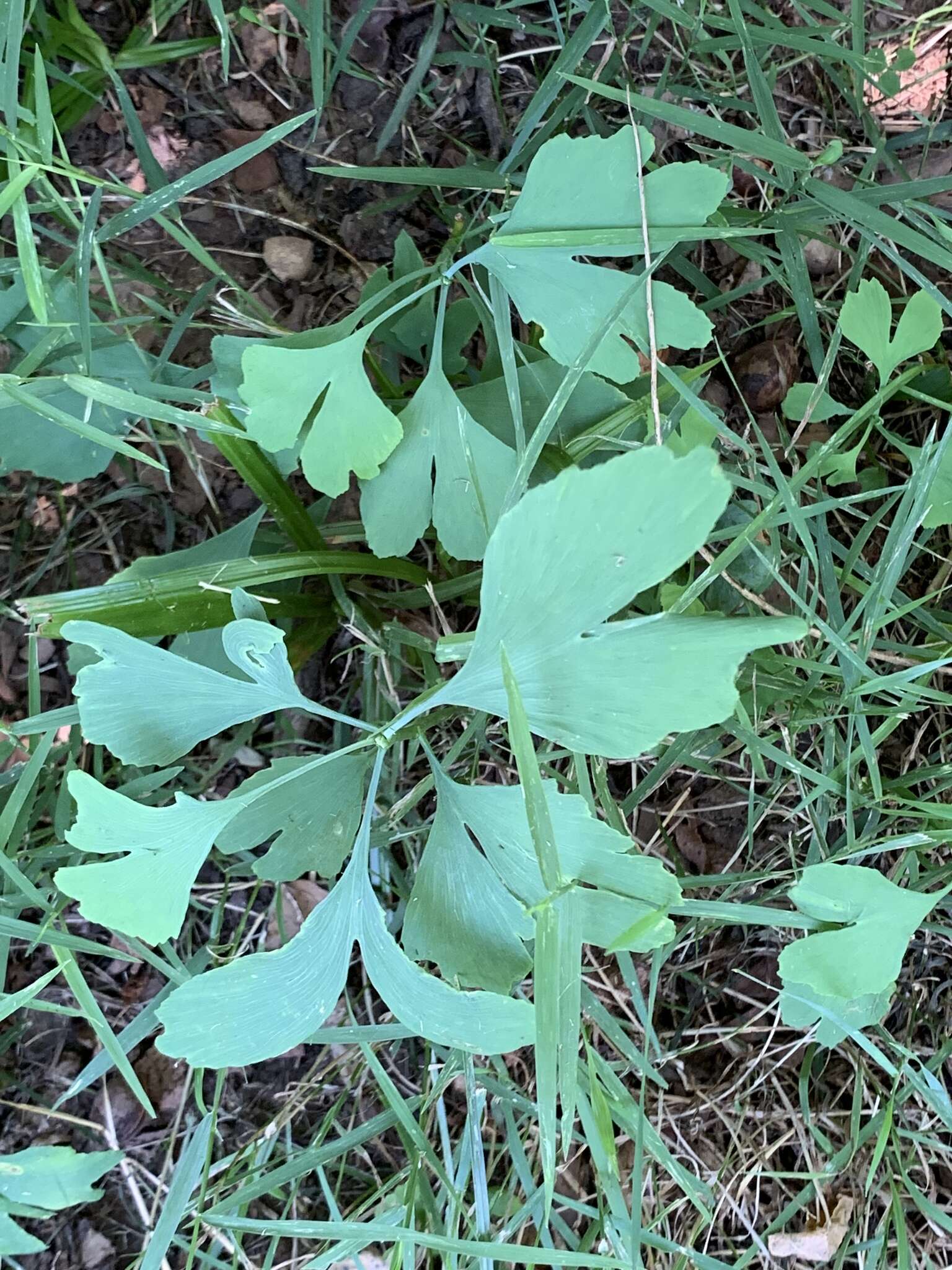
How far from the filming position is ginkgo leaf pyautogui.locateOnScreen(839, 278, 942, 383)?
95 cm

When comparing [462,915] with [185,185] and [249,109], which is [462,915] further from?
[249,109]

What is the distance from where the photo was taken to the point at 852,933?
0.81 meters

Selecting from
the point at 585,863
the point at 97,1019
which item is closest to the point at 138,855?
the point at 97,1019

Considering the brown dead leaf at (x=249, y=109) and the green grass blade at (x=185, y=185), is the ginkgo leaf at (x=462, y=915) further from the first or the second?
the brown dead leaf at (x=249, y=109)

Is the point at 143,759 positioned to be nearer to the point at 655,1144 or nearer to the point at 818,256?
the point at 655,1144

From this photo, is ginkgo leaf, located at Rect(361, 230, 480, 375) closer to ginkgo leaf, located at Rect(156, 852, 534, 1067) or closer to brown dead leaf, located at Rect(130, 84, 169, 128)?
brown dead leaf, located at Rect(130, 84, 169, 128)

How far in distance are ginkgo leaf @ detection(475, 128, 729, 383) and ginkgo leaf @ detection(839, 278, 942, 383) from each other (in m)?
0.24

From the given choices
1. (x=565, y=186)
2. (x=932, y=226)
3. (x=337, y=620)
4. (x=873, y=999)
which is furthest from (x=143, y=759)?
(x=932, y=226)

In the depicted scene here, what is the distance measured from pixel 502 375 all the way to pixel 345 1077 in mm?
880

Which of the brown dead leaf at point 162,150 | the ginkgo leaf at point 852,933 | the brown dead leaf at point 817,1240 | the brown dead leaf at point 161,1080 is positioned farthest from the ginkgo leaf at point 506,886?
the brown dead leaf at point 162,150

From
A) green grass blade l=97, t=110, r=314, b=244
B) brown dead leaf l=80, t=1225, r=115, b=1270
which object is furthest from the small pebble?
brown dead leaf l=80, t=1225, r=115, b=1270

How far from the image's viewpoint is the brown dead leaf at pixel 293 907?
1.18 m

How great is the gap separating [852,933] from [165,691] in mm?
632

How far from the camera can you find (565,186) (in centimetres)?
80
